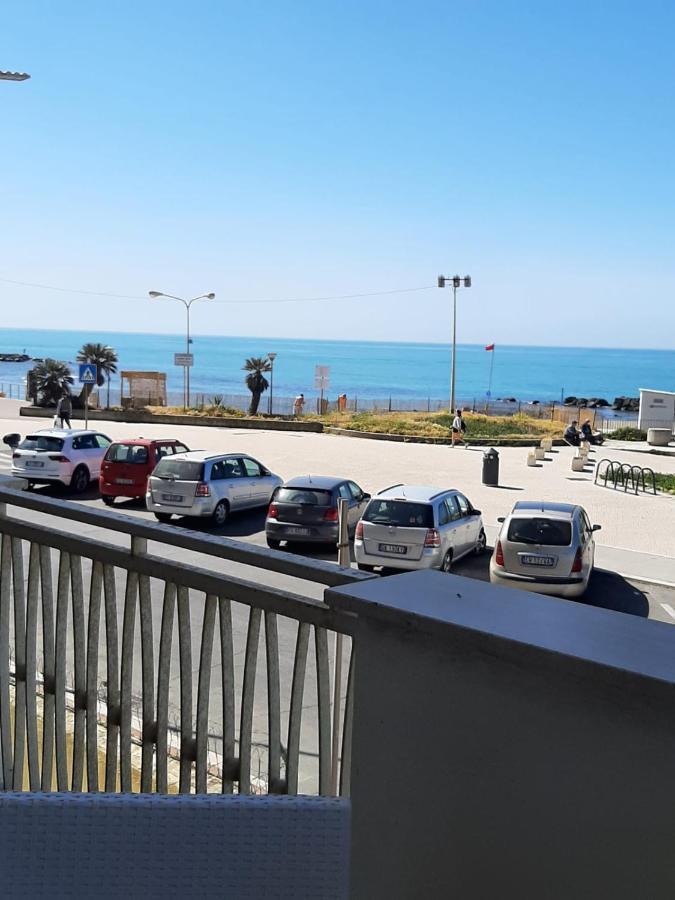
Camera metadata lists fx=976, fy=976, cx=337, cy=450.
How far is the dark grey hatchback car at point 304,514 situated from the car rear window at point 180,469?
2.70 metres

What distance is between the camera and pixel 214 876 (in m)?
2.01

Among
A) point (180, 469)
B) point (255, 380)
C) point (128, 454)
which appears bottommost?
point (180, 469)

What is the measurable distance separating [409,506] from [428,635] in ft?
47.2

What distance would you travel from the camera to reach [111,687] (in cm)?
323

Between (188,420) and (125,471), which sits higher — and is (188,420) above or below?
above

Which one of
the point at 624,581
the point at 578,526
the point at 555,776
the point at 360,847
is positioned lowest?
the point at 624,581

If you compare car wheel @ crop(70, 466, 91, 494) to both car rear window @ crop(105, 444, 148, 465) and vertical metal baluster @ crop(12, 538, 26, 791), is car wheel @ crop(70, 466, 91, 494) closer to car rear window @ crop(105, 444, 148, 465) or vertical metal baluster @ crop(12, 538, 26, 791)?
car rear window @ crop(105, 444, 148, 465)

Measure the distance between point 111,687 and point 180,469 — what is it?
707 inches

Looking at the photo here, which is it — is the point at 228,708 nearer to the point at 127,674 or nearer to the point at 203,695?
the point at 203,695

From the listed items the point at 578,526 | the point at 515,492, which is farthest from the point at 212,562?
the point at 515,492

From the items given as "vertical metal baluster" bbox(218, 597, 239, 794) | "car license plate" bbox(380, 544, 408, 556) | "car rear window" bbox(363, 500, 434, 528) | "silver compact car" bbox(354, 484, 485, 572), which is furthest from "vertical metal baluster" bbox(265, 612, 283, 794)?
"car rear window" bbox(363, 500, 434, 528)

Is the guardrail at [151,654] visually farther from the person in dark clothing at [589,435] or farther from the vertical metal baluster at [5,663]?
the person in dark clothing at [589,435]

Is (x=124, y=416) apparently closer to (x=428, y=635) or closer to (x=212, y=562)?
(x=212, y=562)

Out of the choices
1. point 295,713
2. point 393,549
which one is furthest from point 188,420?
point 295,713
